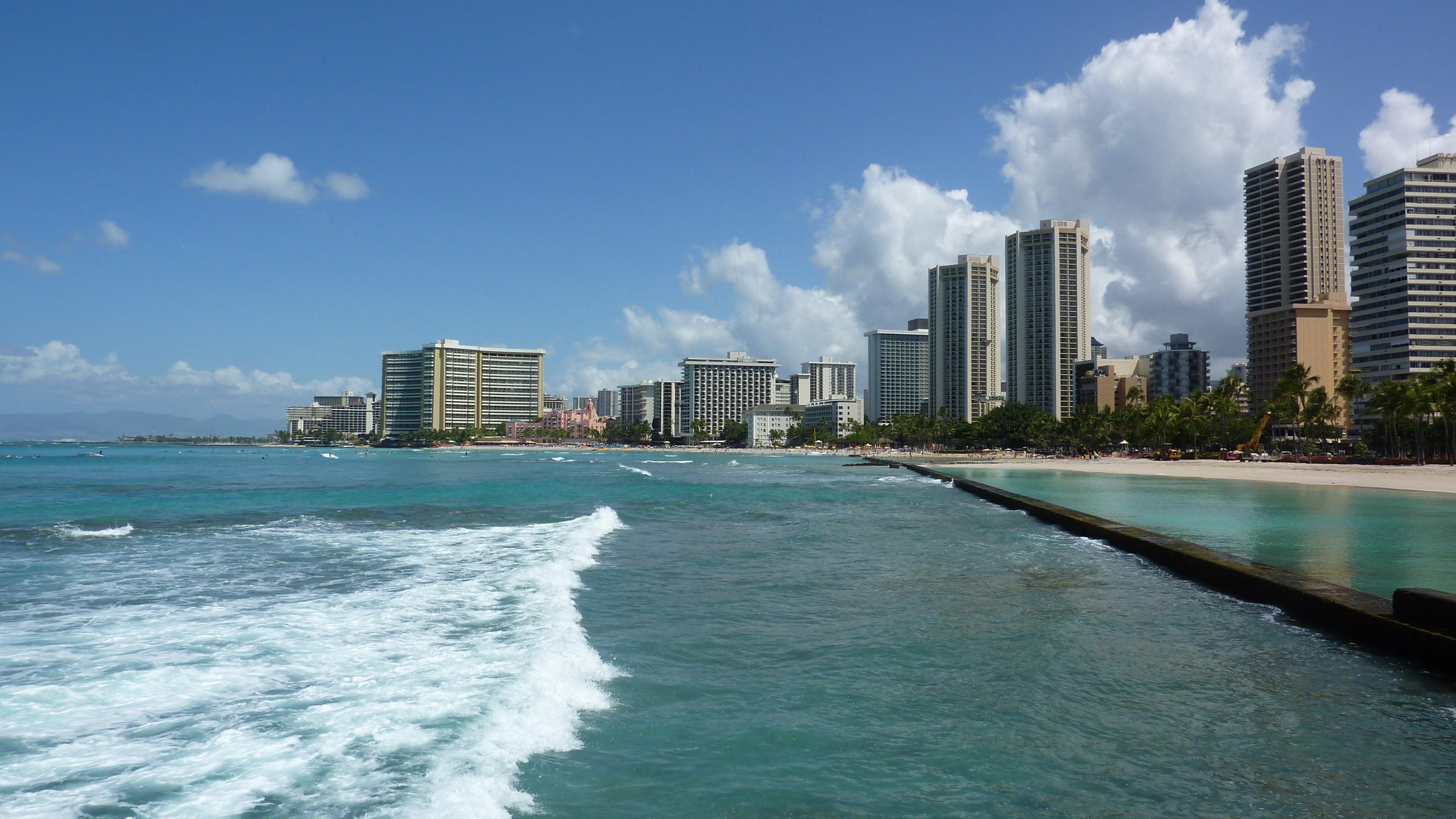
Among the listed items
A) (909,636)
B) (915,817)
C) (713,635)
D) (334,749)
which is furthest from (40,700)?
(909,636)

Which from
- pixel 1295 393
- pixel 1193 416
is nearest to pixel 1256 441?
pixel 1295 393

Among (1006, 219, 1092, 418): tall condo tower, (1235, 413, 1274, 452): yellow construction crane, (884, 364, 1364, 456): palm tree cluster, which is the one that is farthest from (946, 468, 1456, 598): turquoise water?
(1006, 219, 1092, 418): tall condo tower

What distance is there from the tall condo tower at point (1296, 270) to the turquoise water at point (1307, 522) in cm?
9474

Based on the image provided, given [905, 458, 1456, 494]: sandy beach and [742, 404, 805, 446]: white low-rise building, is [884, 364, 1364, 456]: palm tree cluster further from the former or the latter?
[742, 404, 805, 446]: white low-rise building

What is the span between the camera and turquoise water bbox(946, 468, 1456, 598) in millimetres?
12133

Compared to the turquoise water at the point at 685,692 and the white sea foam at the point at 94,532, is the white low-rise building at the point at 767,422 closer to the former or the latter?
the white sea foam at the point at 94,532

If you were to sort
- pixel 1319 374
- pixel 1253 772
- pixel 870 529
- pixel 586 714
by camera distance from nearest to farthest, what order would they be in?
pixel 1253 772 < pixel 586 714 < pixel 870 529 < pixel 1319 374

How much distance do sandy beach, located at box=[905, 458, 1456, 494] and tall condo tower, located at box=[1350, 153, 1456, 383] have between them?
48793 mm

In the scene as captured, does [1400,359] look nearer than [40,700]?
No

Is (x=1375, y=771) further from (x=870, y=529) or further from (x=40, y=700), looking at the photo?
(x=870, y=529)

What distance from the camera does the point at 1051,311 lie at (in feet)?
511

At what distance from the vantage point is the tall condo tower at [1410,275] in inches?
3927

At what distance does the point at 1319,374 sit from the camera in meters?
117

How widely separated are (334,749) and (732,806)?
262 cm
